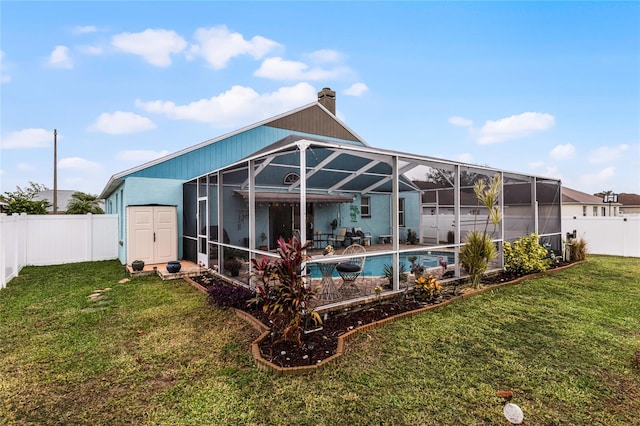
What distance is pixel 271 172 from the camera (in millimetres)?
11023

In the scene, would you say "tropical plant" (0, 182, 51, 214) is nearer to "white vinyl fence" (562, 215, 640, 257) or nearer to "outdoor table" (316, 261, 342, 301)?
"outdoor table" (316, 261, 342, 301)

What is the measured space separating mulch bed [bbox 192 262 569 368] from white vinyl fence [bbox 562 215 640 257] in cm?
1155

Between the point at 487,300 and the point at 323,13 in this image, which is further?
the point at 323,13

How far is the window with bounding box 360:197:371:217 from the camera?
56.5 feet

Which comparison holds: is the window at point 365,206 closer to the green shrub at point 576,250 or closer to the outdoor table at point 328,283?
the green shrub at point 576,250

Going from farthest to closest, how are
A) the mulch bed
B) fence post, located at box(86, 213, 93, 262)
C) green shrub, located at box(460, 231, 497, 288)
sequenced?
1. fence post, located at box(86, 213, 93, 262)
2. green shrub, located at box(460, 231, 497, 288)
3. the mulch bed

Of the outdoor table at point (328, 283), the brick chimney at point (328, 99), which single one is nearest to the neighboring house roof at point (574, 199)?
the brick chimney at point (328, 99)

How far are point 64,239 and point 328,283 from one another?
1118cm

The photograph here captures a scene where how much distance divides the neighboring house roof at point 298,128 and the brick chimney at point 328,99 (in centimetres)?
77

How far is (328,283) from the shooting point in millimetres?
6535

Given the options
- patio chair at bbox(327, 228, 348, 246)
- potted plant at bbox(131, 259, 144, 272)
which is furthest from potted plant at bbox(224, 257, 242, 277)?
patio chair at bbox(327, 228, 348, 246)

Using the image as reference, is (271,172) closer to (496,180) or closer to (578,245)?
(496,180)

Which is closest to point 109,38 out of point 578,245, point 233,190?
point 233,190

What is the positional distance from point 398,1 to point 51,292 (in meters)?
12.7
